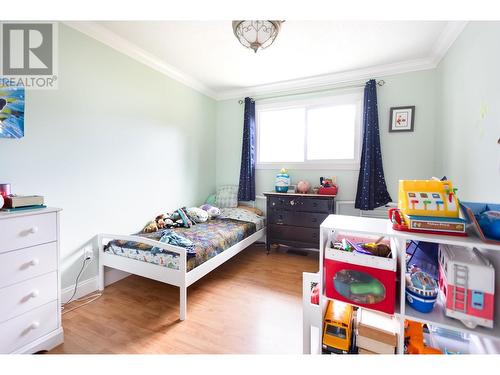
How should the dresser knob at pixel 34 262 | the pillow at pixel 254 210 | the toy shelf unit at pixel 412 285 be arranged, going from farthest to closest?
the pillow at pixel 254 210, the dresser knob at pixel 34 262, the toy shelf unit at pixel 412 285

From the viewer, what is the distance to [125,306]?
1.88 m

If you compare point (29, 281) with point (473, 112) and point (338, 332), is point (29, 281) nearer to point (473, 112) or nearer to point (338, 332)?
point (338, 332)

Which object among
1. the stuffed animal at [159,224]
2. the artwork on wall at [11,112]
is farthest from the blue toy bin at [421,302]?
the artwork on wall at [11,112]

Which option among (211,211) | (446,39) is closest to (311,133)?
(446,39)

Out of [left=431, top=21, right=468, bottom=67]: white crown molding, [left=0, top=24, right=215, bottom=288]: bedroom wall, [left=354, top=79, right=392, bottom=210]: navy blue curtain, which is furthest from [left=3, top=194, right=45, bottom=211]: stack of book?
[left=431, top=21, right=468, bottom=67]: white crown molding

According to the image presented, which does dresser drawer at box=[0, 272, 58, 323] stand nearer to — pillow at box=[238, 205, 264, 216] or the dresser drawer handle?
the dresser drawer handle

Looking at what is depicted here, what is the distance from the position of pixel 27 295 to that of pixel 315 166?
3.25m

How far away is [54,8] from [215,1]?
1.40 ft

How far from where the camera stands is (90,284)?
6.88 feet

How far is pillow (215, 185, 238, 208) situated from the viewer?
3.66 m

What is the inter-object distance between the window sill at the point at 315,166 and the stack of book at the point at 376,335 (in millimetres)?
2302

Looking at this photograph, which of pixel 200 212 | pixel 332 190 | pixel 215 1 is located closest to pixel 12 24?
pixel 215 1

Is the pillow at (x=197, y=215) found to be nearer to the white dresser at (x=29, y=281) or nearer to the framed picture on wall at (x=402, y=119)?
the white dresser at (x=29, y=281)

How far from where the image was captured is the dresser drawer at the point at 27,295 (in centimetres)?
121
